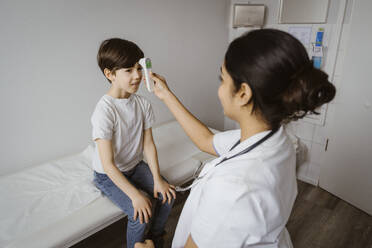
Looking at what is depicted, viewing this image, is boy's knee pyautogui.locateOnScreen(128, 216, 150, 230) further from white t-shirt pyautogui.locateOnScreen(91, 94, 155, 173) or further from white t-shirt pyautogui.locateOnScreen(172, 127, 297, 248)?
white t-shirt pyautogui.locateOnScreen(172, 127, 297, 248)

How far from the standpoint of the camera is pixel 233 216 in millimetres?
577

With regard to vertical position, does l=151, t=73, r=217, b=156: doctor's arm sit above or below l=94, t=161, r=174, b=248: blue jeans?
above

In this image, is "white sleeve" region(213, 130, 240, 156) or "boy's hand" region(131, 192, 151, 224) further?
"boy's hand" region(131, 192, 151, 224)

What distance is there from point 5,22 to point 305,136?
2387mm

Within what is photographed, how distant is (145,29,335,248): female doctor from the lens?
1.91 feet

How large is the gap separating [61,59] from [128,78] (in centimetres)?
68

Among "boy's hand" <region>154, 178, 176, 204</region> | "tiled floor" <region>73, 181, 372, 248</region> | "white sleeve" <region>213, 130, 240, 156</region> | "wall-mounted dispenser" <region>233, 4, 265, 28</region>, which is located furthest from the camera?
"wall-mounted dispenser" <region>233, 4, 265, 28</region>

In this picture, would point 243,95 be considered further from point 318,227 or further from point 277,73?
point 318,227

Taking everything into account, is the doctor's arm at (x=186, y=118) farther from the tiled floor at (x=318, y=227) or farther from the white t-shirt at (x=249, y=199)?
the tiled floor at (x=318, y=227)

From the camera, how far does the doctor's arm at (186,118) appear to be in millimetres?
1003

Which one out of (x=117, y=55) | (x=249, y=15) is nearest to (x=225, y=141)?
(x=117, y=55)

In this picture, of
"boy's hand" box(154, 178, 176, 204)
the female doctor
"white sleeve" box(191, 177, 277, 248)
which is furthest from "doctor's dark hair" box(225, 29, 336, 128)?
"boy's hand" box(154, 178, 176, 204)

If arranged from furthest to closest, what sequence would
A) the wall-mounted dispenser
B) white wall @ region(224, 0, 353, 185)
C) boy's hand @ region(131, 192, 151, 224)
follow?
the wall-mounted dispenser
white wall @ region(224, 0, 353, 185)
boy's hand @ region(131, 192, 151, 224)

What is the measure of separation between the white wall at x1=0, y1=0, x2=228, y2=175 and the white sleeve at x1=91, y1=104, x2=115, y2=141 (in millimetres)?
637
